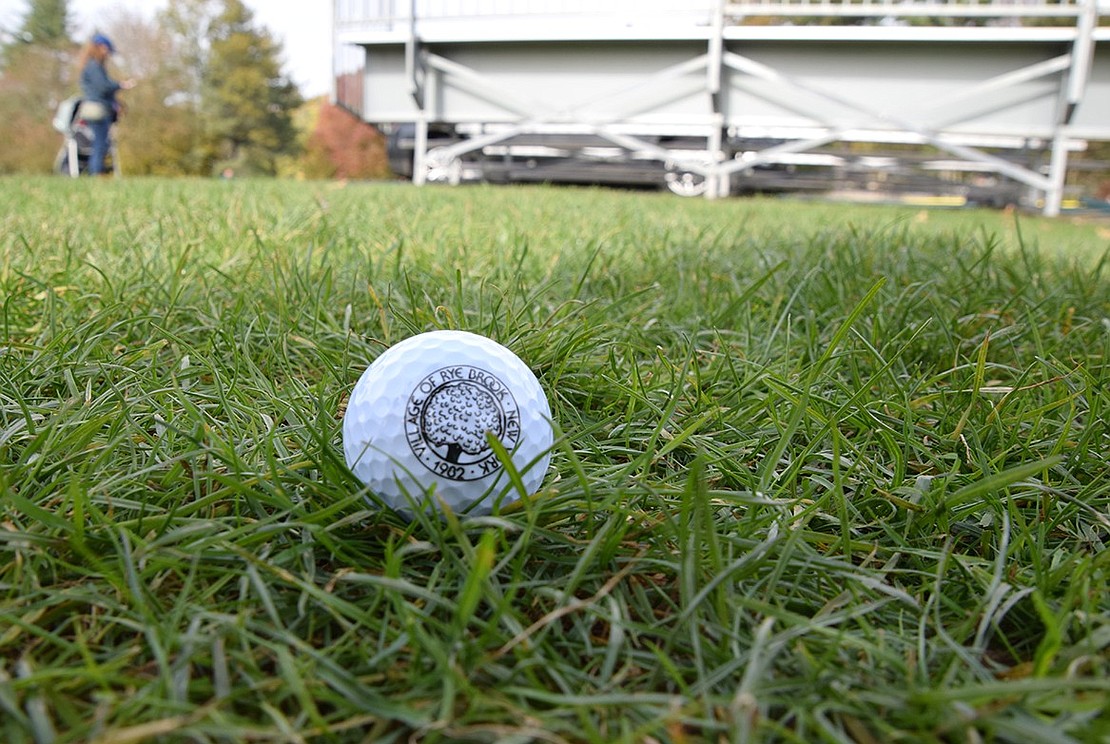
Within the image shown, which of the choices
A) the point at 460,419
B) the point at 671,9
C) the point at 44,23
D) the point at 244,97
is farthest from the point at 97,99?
the point at 44,23

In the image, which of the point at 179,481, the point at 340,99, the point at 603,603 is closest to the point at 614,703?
the point at 603,603

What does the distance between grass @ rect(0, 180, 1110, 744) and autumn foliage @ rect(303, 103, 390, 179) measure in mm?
30375

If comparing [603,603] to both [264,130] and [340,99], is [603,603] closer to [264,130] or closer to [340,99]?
[340,99]

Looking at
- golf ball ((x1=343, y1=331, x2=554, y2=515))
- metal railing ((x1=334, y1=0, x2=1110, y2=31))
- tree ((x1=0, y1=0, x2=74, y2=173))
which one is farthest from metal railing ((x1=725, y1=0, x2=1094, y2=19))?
tree ((x1=0, y1=0, x2=74, y2=173))

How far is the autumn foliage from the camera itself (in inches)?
1228

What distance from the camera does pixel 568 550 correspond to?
3.37 ft

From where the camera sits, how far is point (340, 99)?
11.6m

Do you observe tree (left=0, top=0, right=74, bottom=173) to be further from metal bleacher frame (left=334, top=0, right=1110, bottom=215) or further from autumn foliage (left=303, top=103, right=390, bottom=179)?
metal bleacher frame (left=334, top=0, right=1110, bottom=215)

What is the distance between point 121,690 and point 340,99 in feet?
38.7

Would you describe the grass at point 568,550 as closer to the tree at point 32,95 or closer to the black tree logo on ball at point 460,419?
the black tree logo on ball at point 460,419

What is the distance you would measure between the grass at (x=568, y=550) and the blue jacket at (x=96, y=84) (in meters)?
9.10

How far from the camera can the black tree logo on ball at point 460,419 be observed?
1.05 meters

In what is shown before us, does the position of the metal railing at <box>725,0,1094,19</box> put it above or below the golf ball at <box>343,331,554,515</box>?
above

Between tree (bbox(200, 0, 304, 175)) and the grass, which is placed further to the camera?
tree (bbox(200, 0, 304, 175))
